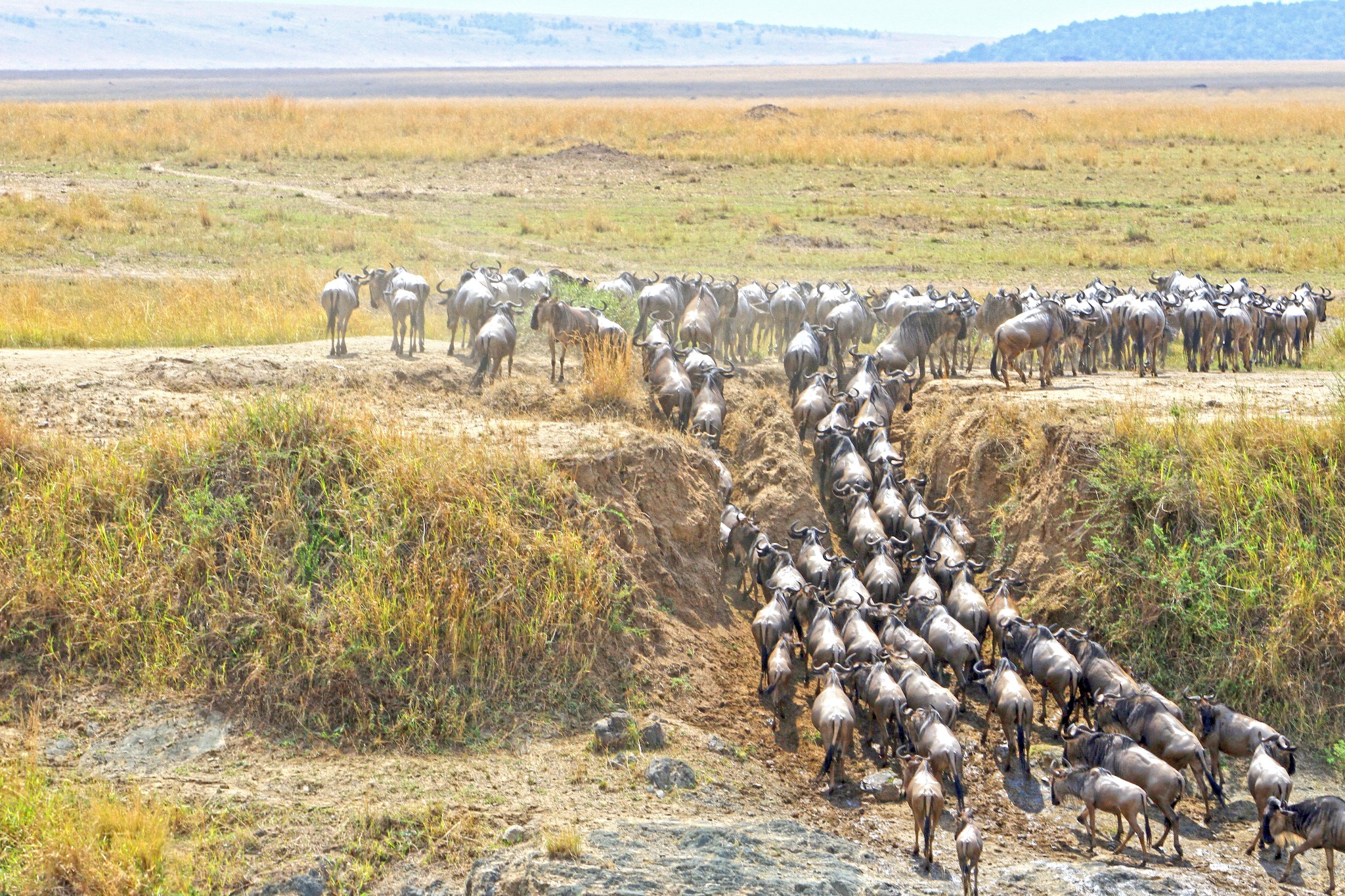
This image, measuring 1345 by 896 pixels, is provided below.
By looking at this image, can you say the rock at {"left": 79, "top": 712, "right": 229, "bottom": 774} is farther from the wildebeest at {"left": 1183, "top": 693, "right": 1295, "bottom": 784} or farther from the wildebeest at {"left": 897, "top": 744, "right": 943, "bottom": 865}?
the wildebeest at {"left": 1183, "top": 693, "right": 1295, "bottom": 784}

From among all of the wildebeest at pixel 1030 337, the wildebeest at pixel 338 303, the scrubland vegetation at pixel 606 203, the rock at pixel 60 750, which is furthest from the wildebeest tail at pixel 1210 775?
the scrubland vegetation at pixel 606 203

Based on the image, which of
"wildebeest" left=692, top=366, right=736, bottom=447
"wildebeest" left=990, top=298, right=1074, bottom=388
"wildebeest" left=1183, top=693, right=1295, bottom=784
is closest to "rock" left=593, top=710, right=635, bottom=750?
"wildebeest" left=1183, top=693, right=1295, bottom=784

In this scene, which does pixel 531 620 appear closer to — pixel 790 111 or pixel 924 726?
pixel 924 726

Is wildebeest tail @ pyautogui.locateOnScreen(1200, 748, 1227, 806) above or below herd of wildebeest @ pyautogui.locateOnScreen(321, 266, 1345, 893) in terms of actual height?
below

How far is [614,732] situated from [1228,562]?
542 cm

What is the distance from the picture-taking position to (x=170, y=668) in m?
8.80

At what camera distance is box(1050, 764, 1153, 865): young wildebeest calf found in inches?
310

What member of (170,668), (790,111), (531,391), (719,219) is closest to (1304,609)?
(531,391)

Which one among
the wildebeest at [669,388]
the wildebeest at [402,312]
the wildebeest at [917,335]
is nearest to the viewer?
the wildebeest at [669,388]

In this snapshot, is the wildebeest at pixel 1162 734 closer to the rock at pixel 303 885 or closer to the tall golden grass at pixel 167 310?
the rock at pixel 303 885

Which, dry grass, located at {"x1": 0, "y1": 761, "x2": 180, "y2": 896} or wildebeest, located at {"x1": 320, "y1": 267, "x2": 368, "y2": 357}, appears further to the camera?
wildebeest, located at {"x1": 320, "y1": 267, "x2": 368, "y2": 357}

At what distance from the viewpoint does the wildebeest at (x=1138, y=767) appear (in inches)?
318

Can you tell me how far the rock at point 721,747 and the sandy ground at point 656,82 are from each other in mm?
99487

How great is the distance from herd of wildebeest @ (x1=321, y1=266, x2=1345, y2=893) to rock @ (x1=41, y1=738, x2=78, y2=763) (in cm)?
503
